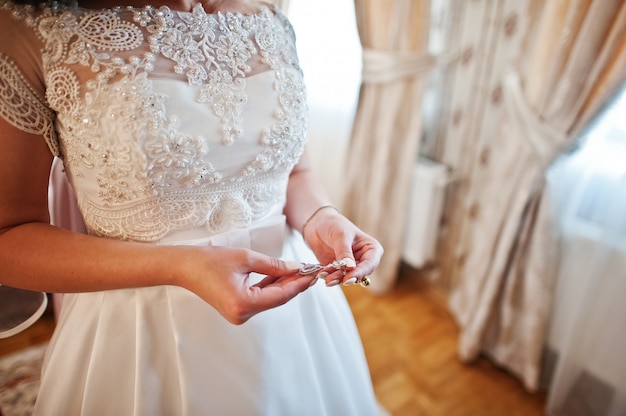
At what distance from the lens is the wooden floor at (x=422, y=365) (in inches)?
64.5

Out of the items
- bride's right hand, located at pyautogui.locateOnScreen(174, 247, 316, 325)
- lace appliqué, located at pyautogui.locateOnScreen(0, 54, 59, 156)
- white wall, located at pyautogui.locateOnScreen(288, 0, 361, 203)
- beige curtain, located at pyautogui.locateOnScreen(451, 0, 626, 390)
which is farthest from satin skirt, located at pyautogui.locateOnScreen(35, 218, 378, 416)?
white wall, located at pyautogui.locateOnScreen(288, 0, 361, 203)

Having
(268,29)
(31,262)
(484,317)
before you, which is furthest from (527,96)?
(31,262)

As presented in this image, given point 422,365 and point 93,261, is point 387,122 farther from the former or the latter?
point 93,261

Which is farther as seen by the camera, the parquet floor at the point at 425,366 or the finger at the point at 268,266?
the parquet floor at the point at 425,366

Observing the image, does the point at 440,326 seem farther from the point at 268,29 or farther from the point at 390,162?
the point at 268,29

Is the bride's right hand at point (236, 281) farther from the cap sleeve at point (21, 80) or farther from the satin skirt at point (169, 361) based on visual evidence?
the cap sleeve at point (21, 80)

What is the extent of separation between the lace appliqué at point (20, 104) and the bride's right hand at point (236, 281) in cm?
30

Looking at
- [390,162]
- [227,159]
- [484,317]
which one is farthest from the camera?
[390,162]

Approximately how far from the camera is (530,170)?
1.49 metres

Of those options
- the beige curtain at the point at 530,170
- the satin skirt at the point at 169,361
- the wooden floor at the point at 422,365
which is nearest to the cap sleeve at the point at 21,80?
the satin skirt at the point at 169,361

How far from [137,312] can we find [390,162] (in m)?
1.56

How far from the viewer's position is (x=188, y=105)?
0.66 meters

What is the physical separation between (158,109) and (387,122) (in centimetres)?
151

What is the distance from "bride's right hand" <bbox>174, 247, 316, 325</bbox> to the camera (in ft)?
1.93
